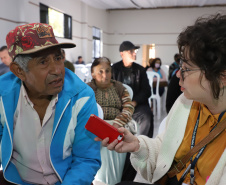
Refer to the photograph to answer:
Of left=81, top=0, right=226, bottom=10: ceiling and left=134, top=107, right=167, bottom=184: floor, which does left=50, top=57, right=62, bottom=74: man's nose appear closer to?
left=134, top=107, right=167, bottom=184: floor

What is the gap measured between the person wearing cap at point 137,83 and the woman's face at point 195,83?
2.04 metres

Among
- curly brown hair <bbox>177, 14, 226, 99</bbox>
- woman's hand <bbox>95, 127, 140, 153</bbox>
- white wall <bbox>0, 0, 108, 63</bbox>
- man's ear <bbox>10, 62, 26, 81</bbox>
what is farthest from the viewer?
white wall <bbox>0, 0, 108, 63</bbox>

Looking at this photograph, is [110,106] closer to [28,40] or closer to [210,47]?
[28,40]

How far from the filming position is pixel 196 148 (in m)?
1.07

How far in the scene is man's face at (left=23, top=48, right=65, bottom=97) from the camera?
1.14 metres

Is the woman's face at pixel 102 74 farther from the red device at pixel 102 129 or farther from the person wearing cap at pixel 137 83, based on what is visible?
the red device at pixel 102 129

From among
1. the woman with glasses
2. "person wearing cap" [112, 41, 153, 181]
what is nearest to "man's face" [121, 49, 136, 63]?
"person wearing cap" [112, 41, 153, 181]

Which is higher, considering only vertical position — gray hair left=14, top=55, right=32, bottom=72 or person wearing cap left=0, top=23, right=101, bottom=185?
gray hair left=14, top=55, right=32, bottom=72

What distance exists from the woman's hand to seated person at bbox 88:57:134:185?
3.43ft

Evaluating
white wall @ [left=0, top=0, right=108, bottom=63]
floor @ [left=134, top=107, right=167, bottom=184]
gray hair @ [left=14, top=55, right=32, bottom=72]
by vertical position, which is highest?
white wall @ [left=0, top=0, right=108, bottom=63]

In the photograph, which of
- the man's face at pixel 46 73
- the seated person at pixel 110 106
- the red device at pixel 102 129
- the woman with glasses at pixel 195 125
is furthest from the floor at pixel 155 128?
the man's face at pixel 46 73

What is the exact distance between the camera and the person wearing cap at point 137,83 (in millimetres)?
3129

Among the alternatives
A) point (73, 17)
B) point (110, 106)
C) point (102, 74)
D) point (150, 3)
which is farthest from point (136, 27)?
point (110, 106)

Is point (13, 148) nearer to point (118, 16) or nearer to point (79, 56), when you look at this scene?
point (79, 56)
